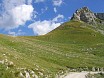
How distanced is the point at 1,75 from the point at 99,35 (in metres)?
161

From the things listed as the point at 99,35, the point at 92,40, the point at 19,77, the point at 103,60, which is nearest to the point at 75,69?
the point at 103,60

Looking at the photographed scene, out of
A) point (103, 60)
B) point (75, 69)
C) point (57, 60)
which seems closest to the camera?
point (75, 69)

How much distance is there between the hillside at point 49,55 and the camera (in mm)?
50375

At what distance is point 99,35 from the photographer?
193m

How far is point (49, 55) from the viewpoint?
99.1 metres

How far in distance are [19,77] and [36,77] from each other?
8.16 metres

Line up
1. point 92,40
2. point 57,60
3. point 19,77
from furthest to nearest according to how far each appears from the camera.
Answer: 1. point 92,40
2. point 57,60
3. point 19,77

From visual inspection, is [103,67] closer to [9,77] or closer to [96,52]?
[96,52]

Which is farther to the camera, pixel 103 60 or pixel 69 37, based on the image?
pixel 69 37

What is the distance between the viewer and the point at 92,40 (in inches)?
7111

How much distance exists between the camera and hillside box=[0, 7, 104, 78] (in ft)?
165

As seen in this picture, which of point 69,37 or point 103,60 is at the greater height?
point 69,37

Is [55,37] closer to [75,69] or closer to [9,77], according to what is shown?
[75,69]

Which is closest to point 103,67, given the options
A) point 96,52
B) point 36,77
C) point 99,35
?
point 96,52
